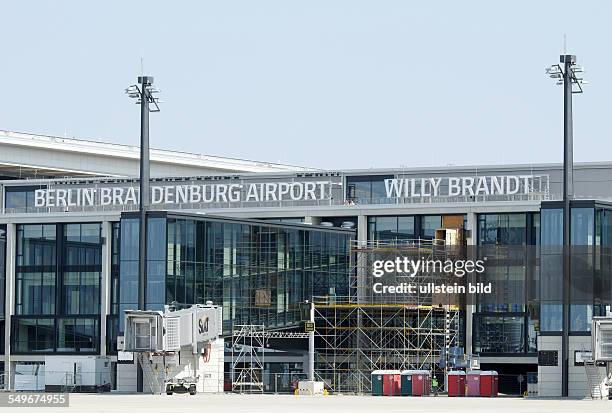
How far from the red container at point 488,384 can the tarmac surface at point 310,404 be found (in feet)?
14.7

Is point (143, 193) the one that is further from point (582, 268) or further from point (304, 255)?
point (582, 268)

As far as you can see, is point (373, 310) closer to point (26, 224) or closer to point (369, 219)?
point (369, 219)

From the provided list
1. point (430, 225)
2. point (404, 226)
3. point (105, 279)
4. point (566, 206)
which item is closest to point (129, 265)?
point (105, 279)

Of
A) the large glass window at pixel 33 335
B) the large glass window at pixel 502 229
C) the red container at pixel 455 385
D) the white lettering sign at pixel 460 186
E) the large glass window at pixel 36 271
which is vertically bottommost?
the red container at pixel 455 385

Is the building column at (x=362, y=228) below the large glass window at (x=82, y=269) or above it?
above

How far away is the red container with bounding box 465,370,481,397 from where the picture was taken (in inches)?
4358

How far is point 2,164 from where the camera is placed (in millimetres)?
189250

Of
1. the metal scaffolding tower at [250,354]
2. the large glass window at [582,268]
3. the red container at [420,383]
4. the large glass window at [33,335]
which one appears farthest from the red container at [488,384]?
the large glass window at [33,335]

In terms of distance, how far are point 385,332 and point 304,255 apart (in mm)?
10177

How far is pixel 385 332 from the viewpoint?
388ft

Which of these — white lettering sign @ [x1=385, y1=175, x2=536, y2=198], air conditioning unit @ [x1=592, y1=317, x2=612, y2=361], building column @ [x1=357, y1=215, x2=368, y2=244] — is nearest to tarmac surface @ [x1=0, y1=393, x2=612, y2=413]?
air conditioning unit @ [x1=592, y1=317, x2=612, y2=361]

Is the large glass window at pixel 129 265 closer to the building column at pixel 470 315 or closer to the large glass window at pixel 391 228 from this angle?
the large glass window at pixel 391 228

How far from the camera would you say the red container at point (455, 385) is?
4353 inches

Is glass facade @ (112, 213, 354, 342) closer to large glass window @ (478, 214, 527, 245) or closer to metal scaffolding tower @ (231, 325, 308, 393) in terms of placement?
metal scaffolding tower @ (231, 325, 308, 393)
